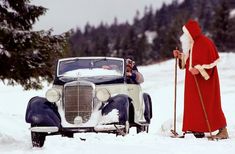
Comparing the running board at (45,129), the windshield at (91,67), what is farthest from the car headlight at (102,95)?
the windshield at (91,67)

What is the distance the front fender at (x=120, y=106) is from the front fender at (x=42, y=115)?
82 cm

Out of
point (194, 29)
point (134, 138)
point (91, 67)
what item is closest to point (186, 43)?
point (194, 29)

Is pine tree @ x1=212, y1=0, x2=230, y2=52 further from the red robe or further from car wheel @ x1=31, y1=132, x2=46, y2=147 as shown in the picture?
car wheel @ x1=31, y1=132, x2=46, y2=147

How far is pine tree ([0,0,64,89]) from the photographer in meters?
11.2

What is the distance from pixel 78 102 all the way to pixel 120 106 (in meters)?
0.79

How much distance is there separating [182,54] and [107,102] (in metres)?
1.56

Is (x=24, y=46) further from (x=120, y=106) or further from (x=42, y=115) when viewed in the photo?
(x=120, y=106)

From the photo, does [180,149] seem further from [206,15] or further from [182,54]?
[206,15]

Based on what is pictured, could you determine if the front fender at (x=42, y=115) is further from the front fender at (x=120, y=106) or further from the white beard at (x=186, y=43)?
the white beard at (x=186, y=43)

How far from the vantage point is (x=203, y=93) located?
894 cm

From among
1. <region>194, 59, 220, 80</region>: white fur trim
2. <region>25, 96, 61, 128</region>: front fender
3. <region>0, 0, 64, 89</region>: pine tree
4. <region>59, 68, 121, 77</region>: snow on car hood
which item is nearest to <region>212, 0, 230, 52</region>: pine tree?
<region>0, 0, 64, 89</region>: pine tree

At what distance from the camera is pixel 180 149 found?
6621mm

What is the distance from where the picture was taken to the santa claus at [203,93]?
884 cm

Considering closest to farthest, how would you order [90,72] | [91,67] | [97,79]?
[97,79] < [90,72] < [91,67]
